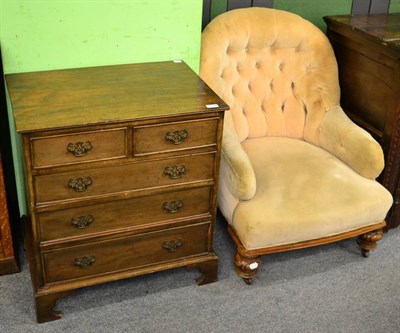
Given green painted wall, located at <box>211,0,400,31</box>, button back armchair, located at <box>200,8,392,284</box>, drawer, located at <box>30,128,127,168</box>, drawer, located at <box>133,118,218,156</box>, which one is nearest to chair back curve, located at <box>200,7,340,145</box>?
button back armchair, located at <box>200,8,392,284</box>

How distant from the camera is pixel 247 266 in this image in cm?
242

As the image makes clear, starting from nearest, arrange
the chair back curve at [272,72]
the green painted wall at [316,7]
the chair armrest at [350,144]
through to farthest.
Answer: the chair armrest at [350,144], the chair back curve at [272,72], the green painted wall at [316,7]

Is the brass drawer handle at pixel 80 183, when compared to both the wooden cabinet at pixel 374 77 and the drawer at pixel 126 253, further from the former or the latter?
the wooden cabinet at pixel 374 77

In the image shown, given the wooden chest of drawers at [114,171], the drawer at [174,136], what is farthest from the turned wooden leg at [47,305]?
the drawer at [174,136]

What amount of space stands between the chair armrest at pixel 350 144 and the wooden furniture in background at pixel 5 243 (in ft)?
4.95

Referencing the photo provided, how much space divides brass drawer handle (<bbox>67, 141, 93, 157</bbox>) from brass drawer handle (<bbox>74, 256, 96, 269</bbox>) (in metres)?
0.45

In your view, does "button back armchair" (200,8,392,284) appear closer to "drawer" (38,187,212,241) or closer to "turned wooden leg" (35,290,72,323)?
"drawer" (38,187,212,241)

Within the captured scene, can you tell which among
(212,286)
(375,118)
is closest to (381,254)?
(375,118)

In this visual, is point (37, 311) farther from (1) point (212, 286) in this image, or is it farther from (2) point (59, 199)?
(1) point (212, 286)

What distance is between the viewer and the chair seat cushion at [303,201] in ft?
7.68

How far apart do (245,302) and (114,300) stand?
21.3 inches

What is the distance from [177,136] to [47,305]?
829 mm

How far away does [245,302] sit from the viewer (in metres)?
2.38

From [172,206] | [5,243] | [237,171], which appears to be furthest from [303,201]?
[5,243]
